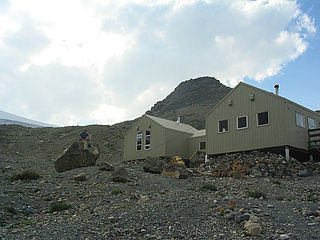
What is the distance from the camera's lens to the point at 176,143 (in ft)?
95.4

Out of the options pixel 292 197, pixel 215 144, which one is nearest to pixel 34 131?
pixel 215 144

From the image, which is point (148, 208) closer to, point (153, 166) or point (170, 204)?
point (170, 204)

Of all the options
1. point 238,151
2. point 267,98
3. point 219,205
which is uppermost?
point 267,98

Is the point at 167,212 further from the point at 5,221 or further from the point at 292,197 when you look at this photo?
the point at 292,197

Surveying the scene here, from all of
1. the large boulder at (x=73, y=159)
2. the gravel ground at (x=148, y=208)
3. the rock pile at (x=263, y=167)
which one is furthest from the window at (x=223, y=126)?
the large boulder at (x=73, y=159)

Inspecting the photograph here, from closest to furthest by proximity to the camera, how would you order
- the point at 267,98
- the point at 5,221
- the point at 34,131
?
the point at 5,221, the point at 267,98, the point at 34,131

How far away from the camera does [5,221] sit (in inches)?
403

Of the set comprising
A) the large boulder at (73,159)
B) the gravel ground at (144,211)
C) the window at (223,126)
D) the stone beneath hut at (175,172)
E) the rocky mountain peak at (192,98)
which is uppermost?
the rocky mountain peak at (192,98)

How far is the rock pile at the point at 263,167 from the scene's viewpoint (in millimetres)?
19156

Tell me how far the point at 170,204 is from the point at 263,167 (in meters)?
11.4

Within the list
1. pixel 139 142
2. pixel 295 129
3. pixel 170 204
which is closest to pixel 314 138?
pixel 295 129

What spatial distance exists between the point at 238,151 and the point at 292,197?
29.3ft

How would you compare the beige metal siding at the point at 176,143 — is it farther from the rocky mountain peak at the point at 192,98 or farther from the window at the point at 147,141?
the rocky mountain peak at the point at 192,98

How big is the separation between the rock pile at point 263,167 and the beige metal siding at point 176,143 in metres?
7.32
